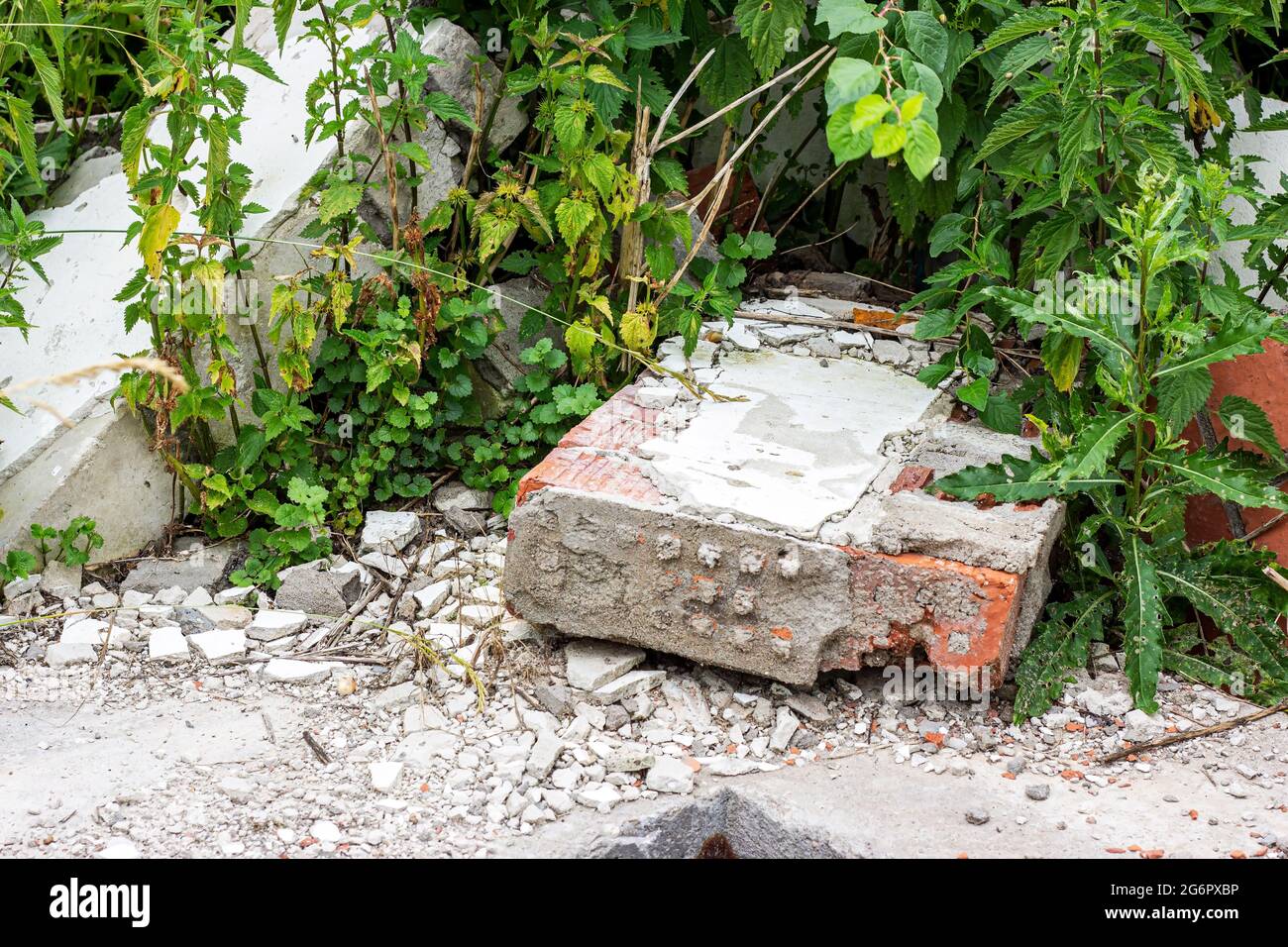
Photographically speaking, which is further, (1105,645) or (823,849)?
(1105,645)

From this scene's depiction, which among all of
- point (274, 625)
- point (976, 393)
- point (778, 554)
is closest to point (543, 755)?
point (778, 554)

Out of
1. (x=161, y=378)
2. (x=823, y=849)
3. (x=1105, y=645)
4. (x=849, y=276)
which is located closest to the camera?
(x=823, y=849)

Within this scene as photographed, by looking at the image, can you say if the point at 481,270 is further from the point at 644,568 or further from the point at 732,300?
the point at 644,568

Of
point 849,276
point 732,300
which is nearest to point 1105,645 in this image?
point 732,300

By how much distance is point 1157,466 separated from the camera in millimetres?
2779

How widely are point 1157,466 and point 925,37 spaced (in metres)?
1.06

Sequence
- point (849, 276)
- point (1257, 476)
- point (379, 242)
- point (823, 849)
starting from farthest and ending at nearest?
point (849, 276), point (379, 242), point (1257, 476), point (823, 849)

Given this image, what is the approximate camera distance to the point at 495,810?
102 inches

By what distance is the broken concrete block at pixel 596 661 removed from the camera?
2973mm

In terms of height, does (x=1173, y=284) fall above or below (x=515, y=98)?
below

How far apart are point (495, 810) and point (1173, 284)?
1910 mm

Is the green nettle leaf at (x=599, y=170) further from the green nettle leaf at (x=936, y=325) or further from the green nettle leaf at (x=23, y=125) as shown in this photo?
the green nettle leaf at (x=23, y=125)

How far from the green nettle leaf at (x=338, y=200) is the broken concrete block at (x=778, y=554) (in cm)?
83

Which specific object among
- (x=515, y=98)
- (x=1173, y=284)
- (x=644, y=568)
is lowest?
(x=644, y=568)
